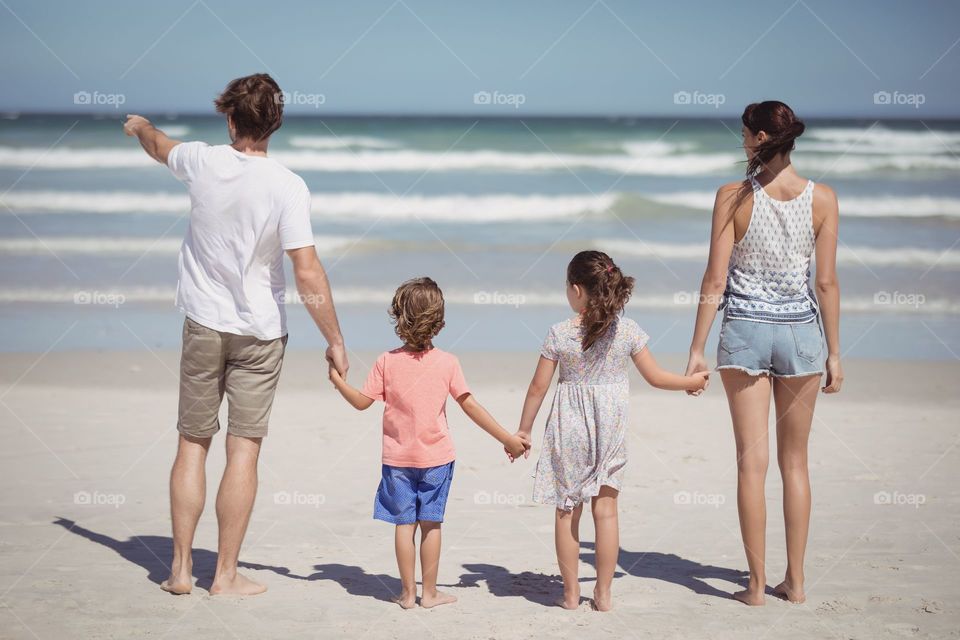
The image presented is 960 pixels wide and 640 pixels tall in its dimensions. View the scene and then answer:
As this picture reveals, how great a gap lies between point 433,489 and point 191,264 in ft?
3.84

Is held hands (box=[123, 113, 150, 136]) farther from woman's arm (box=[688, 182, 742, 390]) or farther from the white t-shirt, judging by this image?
woman's arm (box=[688, 182, 742, 390])

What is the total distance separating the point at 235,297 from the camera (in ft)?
12.1

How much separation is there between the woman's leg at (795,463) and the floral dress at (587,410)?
560mm

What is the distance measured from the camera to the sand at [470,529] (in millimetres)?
3555

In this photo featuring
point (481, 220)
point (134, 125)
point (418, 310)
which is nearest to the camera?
point (418, 310)

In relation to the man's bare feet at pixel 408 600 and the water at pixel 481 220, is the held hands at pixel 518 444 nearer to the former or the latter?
the man's bare feet at pixel 408 600

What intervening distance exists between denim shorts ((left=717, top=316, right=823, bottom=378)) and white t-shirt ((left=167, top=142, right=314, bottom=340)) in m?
1.54

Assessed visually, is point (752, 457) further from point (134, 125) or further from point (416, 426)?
point (134, 125)

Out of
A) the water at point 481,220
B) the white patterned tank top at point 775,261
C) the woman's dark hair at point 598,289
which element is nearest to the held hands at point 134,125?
the woman's dark hair at point 598,289

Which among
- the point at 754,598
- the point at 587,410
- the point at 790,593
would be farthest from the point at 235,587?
the point at 790,593

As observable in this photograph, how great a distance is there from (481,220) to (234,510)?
10.8 m

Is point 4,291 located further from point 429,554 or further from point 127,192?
point 429,554

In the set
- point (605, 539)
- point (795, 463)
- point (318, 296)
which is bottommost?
point (605, 539)

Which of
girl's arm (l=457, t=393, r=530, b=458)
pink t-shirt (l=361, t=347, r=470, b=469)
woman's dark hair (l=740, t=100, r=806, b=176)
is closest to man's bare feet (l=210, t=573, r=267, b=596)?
pink t-shirt (l=361, t=347, r=470, b=469)
